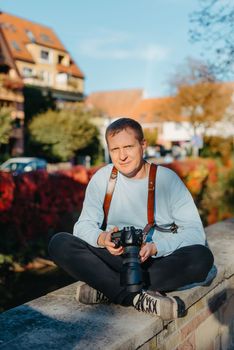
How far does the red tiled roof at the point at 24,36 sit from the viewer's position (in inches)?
1861

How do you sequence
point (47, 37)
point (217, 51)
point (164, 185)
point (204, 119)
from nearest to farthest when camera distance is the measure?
1. point (164, 185)
2. point (217, 51)
3. point (204, 119)
4. point (47, 37)

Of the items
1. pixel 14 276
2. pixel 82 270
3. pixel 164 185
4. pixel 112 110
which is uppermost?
pixel 112 110

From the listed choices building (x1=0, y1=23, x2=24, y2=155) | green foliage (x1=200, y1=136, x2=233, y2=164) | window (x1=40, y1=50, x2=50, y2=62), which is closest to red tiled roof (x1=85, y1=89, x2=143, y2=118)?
window (x1=40, y1=50, x2=50, y2=62)

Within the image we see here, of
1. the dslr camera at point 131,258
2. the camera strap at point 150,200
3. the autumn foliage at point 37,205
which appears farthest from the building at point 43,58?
the dslr camera at point 131,258

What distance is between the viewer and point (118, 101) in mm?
78312

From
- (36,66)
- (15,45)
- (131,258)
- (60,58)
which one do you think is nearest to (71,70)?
(60,58)

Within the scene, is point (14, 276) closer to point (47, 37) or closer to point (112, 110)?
point (47, 37)

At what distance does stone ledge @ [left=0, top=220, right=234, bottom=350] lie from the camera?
2035mm

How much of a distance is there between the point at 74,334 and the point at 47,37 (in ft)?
177

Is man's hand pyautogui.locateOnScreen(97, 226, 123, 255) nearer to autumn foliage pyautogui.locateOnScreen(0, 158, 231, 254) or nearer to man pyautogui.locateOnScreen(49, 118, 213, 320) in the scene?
man pyautogui.locateOnScreen(49, 118, 213, 320)

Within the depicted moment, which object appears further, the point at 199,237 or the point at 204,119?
the point at 204,119

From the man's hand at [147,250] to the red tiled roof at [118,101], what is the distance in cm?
7020

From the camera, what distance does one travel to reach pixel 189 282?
2.65m

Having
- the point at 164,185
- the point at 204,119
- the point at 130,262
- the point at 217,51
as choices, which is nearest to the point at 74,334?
the point at 130,262
